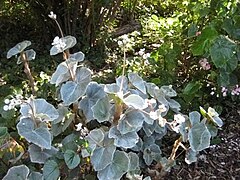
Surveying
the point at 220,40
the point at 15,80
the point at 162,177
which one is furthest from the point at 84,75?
the point at 15,80

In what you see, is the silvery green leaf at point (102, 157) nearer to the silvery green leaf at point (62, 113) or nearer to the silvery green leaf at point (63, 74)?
the silvery green leaf at point (62, 113)

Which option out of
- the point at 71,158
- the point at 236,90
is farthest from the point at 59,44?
the point at 236,90

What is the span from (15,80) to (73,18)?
799 mm

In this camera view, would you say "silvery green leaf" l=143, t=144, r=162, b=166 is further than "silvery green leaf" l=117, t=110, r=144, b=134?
Yes

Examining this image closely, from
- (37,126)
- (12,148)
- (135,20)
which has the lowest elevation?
(135,20)

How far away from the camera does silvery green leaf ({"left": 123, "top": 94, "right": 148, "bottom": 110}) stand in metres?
2.17

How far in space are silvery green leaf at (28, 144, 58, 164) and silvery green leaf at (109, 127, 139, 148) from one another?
11.8 inches

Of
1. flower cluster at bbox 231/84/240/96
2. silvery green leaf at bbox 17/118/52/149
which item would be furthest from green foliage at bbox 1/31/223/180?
flower cluster at bbox 231/84/240/96

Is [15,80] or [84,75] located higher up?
[84,75]

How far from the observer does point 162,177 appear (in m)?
2.63

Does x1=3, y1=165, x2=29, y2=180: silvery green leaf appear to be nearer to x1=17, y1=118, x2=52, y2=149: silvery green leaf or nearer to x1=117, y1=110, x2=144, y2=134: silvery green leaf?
x1=17, y1=118, x2=52, y2=149: silvery green leaf

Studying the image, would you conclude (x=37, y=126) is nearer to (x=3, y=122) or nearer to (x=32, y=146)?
(x=32, y=146)

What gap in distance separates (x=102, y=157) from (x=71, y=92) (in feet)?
1.10

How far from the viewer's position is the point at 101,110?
88.7 inches
